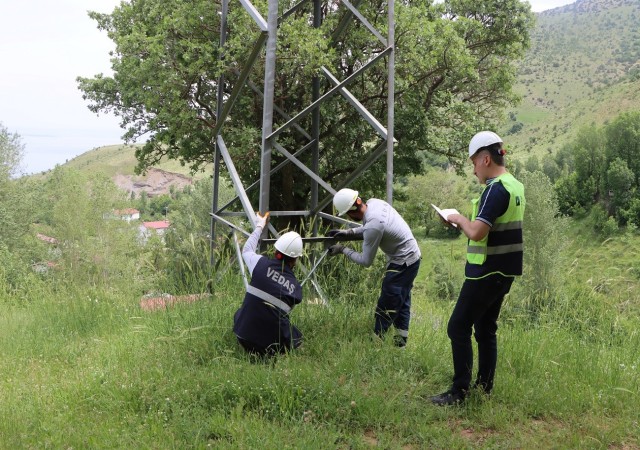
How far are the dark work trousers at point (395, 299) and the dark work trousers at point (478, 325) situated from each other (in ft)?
2.92

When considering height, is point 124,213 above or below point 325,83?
below

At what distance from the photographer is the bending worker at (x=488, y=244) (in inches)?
136

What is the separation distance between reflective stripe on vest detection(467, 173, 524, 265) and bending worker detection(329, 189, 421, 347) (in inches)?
44.4

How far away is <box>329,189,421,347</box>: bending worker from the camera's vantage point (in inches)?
183

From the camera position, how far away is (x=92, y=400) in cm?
391

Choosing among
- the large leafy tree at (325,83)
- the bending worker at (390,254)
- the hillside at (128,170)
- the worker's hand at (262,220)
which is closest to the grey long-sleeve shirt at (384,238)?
the bending worker at (390,254)

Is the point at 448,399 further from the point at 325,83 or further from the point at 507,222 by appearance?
the point at 325,83

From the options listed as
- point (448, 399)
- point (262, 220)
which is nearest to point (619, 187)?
point (262, 220)

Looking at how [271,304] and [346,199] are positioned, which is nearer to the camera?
[271,304]

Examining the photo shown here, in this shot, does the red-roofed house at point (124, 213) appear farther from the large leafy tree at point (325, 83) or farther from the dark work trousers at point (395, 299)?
the dark work trousers at point (395, 299)

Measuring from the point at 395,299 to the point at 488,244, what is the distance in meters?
1.32

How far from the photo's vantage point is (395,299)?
4.72 metres

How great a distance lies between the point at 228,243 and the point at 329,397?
2739mm

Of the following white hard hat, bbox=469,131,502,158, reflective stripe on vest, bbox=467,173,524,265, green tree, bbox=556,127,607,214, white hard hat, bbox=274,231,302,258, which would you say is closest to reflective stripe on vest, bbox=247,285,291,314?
white hard hat, bbox=274,231,302,258
